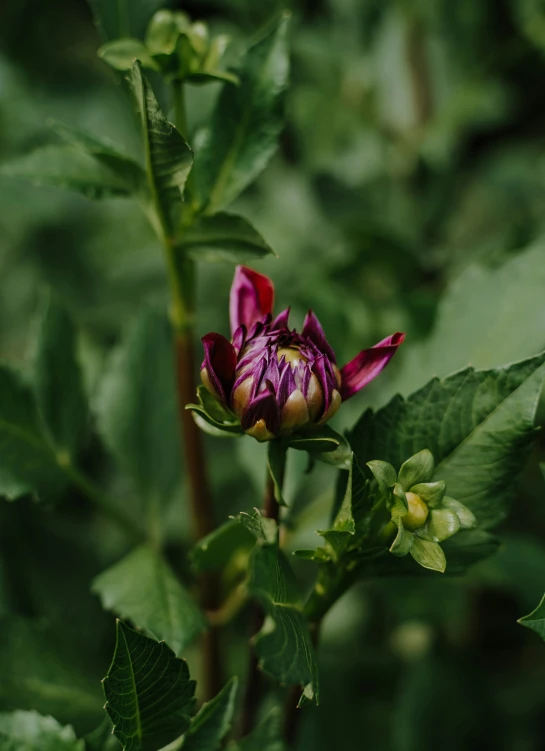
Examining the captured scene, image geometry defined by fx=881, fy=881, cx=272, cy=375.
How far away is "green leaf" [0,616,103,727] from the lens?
→ 2.61 ft

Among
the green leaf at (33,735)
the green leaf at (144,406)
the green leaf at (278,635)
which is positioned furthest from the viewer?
the green leaf at (144,406)

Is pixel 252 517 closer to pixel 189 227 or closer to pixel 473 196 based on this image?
pixel 189 227

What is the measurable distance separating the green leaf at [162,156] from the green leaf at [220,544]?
0.23 meters

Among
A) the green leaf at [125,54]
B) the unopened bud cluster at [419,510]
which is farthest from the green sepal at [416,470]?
the green leaf at [125,54]

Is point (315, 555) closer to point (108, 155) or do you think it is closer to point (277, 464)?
point (277, 464)

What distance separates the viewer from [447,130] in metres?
1.35

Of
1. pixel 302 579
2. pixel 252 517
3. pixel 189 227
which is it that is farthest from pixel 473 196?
pixel 252 517

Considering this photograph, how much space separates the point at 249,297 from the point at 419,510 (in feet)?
0.62

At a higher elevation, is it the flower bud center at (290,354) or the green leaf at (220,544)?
the flower bud center at (290,354)

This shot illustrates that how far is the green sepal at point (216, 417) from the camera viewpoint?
22.4 inches

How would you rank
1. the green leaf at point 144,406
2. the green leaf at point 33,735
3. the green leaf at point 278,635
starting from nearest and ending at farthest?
the green leaf at point 278,635, the green leaf at point 33,735, the green leaf at point 144,406

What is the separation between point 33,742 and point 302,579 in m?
0.67

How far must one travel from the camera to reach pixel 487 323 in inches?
→ 32.4

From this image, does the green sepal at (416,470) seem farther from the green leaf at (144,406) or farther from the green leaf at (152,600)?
the green leaf at (144,406)
